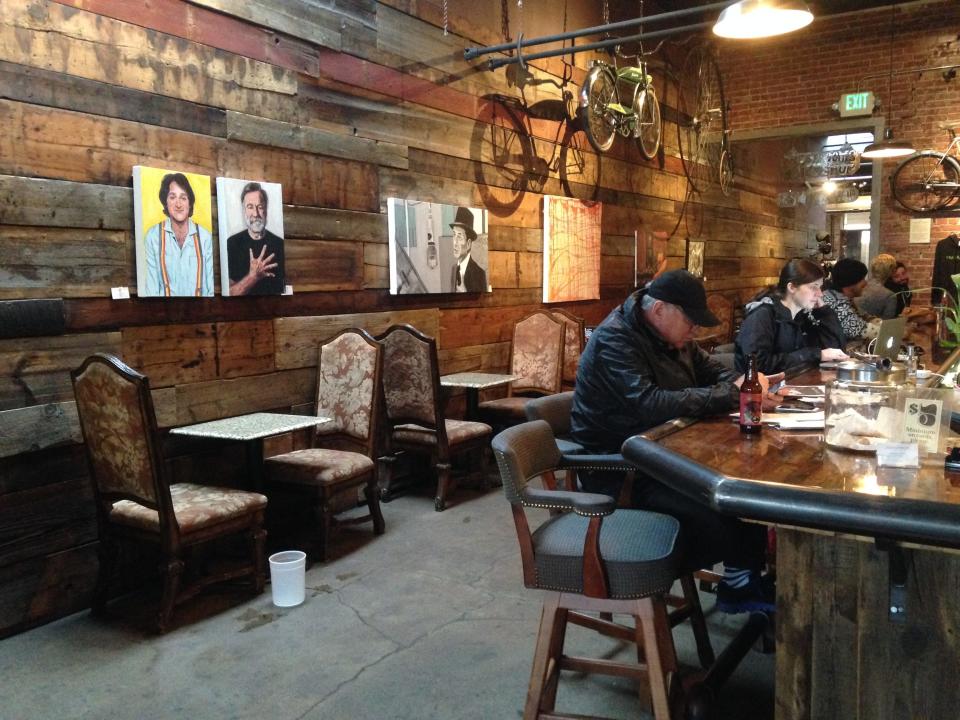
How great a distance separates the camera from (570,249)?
6.65 m

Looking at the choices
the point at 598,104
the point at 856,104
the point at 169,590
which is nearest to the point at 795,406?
the point at 169,590

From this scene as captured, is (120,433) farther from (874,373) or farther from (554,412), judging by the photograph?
(874,373)

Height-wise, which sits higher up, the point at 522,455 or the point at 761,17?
the point at 761,17

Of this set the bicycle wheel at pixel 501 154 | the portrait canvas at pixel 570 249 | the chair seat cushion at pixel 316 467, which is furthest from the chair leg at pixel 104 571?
the portrait canvas at pixel 570 249

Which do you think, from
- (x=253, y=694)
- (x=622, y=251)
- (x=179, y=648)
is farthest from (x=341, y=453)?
(x=622, y=251)

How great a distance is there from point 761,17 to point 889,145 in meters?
5.64

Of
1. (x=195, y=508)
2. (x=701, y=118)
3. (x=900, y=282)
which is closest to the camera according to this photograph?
(x=195, y=508)

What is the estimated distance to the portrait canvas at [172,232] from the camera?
3.47 m

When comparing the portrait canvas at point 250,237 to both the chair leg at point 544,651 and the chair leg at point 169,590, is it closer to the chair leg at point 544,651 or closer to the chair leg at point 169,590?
the chair leg at point 169,590

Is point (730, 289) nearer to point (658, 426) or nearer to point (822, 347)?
point (822, 347)

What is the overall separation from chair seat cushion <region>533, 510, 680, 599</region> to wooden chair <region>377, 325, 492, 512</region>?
2.34m

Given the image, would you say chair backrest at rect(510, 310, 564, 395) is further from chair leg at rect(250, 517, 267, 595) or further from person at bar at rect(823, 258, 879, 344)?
chair leg at rect(250, 517, 267, 595)

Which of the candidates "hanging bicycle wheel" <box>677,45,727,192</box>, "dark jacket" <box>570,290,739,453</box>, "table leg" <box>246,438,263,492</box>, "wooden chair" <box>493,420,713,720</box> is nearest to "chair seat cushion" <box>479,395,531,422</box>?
"table leg" <box>246,438,263,492</box>

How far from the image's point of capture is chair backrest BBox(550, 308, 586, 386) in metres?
5.85
